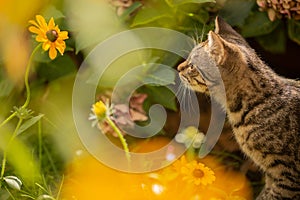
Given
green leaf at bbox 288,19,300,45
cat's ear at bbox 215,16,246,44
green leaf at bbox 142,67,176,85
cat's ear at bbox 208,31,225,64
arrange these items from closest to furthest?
cat's ear at bbox 208,31,225,64 < cat's ear at bbox 215,16,246,44 < green leaf at bbox 142,67,176,85 < green leaf at bbox 288,19,300,45

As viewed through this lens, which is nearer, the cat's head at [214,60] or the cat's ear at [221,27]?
the cat's head at [214,60]

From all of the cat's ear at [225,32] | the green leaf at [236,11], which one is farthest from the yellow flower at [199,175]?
the green leaf at [236,11]

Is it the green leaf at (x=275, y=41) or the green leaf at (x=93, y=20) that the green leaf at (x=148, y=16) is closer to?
the green leaf at (x=93, y=20)

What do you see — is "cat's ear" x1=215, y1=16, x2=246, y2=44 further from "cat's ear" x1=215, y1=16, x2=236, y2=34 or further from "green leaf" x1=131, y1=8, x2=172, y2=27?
"green leaf" x1=131, y1=8, x2=172, y2=27

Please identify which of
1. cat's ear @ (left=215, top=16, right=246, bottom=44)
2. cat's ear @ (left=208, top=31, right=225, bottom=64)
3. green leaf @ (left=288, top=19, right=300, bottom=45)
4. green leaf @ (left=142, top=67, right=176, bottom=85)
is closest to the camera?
cat's ear @ (left=208, top=31, right=225, bottom=64)

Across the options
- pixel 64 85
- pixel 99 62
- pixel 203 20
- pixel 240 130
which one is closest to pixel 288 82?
pixel 240 130

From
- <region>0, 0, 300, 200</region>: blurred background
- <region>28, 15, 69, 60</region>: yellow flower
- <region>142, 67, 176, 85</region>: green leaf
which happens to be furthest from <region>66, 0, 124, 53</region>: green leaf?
<region>28, 15, 69, 60</region>: yellow flower

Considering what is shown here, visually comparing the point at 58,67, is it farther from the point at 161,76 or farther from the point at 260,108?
the point at 260,108
